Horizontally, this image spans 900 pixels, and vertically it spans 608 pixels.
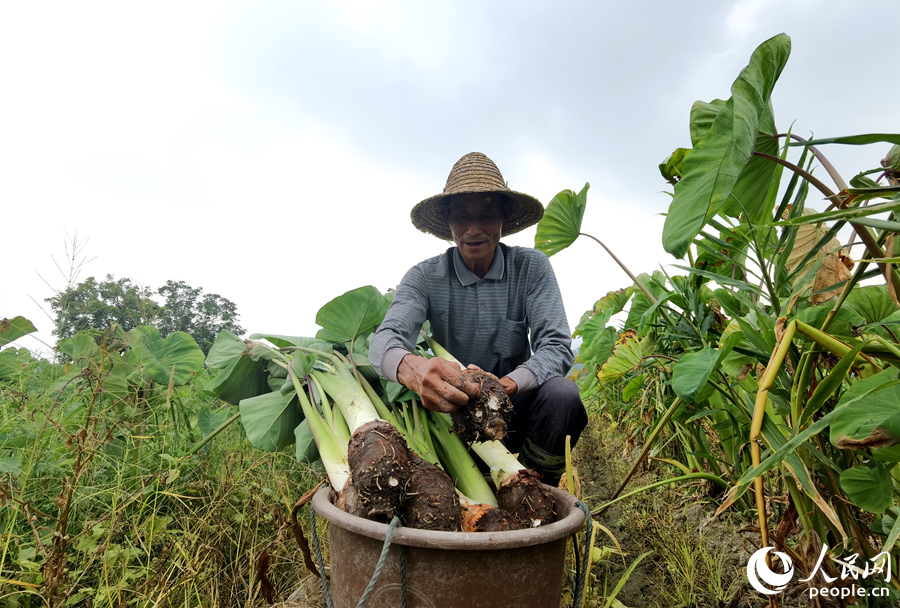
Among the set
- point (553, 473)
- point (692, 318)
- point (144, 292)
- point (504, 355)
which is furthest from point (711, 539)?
point (144, 292)

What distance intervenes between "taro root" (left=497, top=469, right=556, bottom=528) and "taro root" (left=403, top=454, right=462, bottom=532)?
0.58 ft

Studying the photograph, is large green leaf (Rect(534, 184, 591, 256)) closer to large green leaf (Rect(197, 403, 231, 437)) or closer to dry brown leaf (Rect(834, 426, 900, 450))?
dry brown leaf (Rect(834, 426, 900, 450))

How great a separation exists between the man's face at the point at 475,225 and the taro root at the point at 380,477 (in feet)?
3.56

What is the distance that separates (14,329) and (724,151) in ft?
11.1

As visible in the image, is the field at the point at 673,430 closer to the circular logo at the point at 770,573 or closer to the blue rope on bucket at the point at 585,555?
the circular logo at the point at 770,573

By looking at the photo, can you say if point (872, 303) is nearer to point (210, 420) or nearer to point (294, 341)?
point (294, 341)

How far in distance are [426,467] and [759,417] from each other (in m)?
0.76

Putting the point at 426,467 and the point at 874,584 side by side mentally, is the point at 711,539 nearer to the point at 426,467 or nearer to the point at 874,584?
the point at 874,584

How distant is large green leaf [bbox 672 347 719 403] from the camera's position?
1.09 meters

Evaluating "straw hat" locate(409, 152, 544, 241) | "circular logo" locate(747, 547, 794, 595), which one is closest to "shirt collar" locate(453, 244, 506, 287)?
"straw hat" locate(409, 152, 544, 241)

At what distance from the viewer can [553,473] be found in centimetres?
193

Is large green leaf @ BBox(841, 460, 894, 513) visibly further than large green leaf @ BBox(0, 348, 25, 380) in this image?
No

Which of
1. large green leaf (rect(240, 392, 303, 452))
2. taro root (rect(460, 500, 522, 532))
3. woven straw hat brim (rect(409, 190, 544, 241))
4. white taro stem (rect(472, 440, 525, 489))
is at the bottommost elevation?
taro root (rect(460, 500, 522, 532))

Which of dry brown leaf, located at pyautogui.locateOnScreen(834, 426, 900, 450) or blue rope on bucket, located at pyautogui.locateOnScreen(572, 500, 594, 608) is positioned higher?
dry brown leaf, located at pyautogui.locateOnScreen(834, 426, 900, 450)
